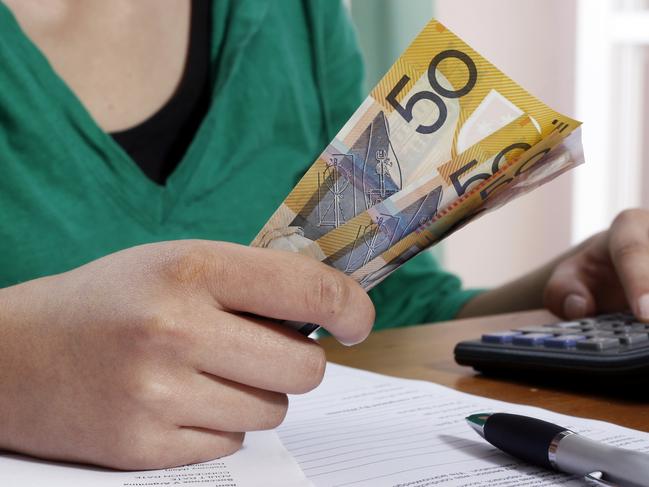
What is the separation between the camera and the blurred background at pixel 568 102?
2494 millimetres

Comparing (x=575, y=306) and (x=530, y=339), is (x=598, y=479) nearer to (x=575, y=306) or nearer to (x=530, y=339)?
(x=530, y=339)

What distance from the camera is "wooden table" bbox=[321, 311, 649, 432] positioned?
1.71 feet

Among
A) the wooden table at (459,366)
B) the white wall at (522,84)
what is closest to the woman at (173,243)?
the wooden table at (459,366)

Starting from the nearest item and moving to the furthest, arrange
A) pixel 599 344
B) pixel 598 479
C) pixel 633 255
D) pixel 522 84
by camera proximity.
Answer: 1. pixel 598 479
2. pixel 599 344
3. pixel 633 255
4. pixel 522 84

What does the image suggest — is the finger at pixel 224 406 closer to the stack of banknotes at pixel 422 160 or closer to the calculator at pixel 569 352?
the stack of banknotes at pixel 422 160

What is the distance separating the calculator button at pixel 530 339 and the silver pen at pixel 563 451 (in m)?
0.18

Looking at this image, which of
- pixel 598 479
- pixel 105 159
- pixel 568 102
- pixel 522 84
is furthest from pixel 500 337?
pixel 568 102

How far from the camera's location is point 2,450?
17.3 inches

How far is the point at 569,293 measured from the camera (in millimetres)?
795

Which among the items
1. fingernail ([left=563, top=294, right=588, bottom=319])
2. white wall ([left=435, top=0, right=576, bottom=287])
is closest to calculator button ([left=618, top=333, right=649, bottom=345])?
fingernail ([left=563, top=294, right=588, bottom=319])

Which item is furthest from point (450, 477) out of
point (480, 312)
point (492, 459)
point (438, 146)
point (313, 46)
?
point (313, 46)

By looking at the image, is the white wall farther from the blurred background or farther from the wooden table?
the wooden table

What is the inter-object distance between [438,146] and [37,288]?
0.78ft

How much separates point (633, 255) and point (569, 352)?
155 millimetres
